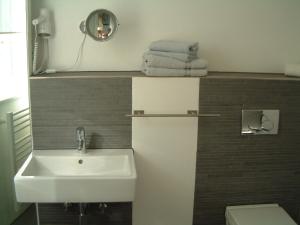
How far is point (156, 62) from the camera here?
65.6 inches

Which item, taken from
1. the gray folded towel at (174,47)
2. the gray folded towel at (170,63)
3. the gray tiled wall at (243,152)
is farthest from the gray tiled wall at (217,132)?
the gray folded towel at (174,47)

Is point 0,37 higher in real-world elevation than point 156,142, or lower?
A: higher

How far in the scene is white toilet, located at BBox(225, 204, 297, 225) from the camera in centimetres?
173

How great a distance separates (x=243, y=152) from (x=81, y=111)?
1.06m

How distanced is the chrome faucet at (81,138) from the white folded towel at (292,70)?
55.1 inches

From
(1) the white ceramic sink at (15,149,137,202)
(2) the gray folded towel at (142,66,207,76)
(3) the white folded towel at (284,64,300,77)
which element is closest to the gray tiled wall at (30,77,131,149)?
(2) the gray folded towel at (142,66,207,76)

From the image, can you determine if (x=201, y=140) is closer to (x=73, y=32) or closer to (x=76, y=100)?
(x=76, y=100)

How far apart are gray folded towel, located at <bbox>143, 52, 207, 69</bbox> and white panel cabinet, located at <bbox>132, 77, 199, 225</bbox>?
79 millimetres

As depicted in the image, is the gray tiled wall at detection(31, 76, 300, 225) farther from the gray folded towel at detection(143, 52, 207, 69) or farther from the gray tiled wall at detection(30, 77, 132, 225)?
the gray folded towel at detection(143, 52, 207, 69)

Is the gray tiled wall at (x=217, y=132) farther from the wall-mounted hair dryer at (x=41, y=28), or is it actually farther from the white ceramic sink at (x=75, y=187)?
the white ceramic sink at (x=75, y=187)

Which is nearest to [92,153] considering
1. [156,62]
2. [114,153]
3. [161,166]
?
[114,153]

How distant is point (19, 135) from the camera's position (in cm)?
206

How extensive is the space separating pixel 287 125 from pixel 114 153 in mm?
1134

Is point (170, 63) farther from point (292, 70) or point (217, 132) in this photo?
point (292, 70)
